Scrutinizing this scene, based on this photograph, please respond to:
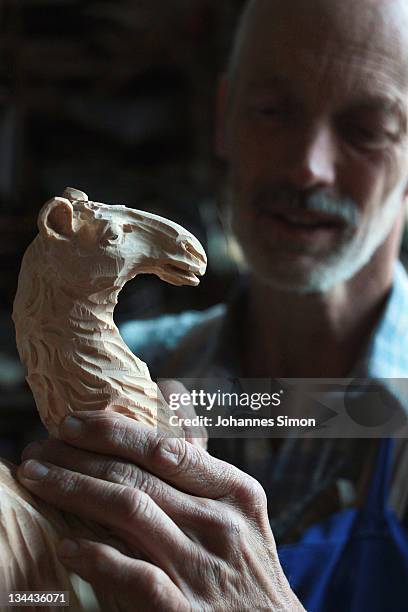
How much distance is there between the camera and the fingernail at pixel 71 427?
60 centimetres

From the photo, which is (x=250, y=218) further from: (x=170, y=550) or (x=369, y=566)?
(x=170, y=550)

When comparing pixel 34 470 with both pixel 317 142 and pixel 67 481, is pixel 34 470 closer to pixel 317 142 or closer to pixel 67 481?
pixel 67 481

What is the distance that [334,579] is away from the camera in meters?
0.77

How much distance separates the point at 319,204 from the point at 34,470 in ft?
1.98

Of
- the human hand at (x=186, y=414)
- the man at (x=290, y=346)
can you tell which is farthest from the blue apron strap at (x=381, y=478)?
the human hand at (x=186, y=414)

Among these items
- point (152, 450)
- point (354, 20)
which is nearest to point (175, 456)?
point (152, 450)

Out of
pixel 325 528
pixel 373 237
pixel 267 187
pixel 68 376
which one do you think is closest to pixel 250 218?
pixel 267 187

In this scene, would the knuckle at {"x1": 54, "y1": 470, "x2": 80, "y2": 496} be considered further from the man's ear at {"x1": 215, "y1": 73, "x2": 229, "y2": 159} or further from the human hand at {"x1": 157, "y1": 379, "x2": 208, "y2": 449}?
the man's ear at {"x1": 215, "y1": 73, "x2": 229, "y2": 159}

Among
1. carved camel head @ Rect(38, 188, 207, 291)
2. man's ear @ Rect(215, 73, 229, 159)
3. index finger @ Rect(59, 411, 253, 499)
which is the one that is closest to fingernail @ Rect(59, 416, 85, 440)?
index finger @ Rect(59, 411, 253, 499)

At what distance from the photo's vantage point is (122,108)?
5.42 ft

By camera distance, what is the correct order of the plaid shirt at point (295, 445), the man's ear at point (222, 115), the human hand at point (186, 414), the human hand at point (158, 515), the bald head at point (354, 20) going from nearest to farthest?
the human hand at point (158, 515)
the human hand at point (186, 414)
the plaid shirt at point (295, 445)
the bald head at point (354, 20)
the man's ear at point (222, 115)

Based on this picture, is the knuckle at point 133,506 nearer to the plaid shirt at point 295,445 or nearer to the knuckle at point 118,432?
the knuckle at point 118,432

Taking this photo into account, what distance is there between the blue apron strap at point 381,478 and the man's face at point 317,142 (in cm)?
30

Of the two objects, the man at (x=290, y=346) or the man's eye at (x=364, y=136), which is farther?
the man's eye at (x=364, y=136)
